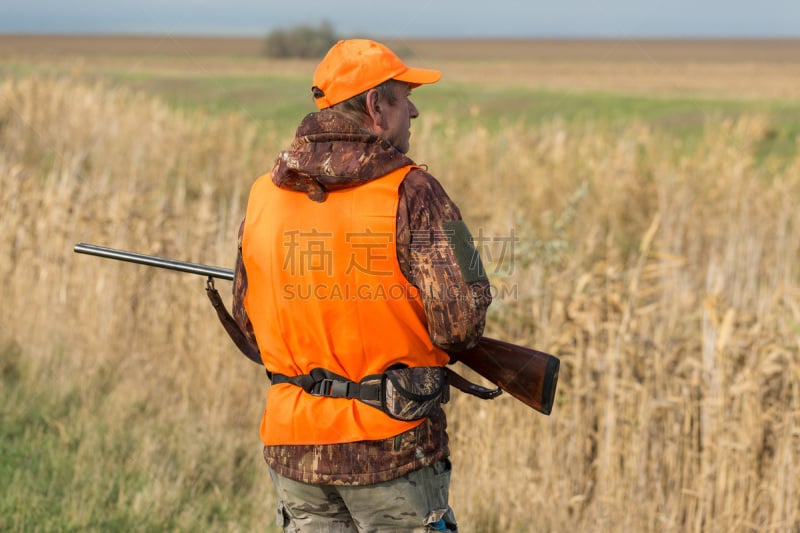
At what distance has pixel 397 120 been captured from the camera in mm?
2504

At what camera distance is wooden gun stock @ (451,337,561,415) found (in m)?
2.75

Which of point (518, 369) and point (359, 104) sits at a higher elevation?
point (359, 104)

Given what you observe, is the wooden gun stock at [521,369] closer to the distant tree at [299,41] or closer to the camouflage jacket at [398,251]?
the camouflage jacket at [398,251]

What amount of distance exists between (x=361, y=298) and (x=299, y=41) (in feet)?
307

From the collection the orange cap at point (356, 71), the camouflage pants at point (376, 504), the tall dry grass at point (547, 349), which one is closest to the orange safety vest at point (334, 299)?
the camouflage pants at point (376, 504)

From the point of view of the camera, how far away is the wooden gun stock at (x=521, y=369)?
2750 millimetres

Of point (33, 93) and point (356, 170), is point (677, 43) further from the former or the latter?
point (356, 170)

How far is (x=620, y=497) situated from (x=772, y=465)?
71 centimetres

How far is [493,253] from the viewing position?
6.19 meters

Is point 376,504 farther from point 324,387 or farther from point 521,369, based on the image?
point 521,369

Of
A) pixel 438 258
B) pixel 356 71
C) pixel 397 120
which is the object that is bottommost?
pixel 438 258

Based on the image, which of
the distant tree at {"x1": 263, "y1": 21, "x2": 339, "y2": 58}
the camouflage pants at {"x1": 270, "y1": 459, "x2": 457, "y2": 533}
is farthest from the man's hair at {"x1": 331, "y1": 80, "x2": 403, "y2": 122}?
the distant tree at {"x1": 263, "y1": 21, "x2": 339, "y2": 58}

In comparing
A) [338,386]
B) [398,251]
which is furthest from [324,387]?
[398,251]

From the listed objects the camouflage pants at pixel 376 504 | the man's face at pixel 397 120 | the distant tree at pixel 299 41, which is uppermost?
the distant tree at pixel 299 41
